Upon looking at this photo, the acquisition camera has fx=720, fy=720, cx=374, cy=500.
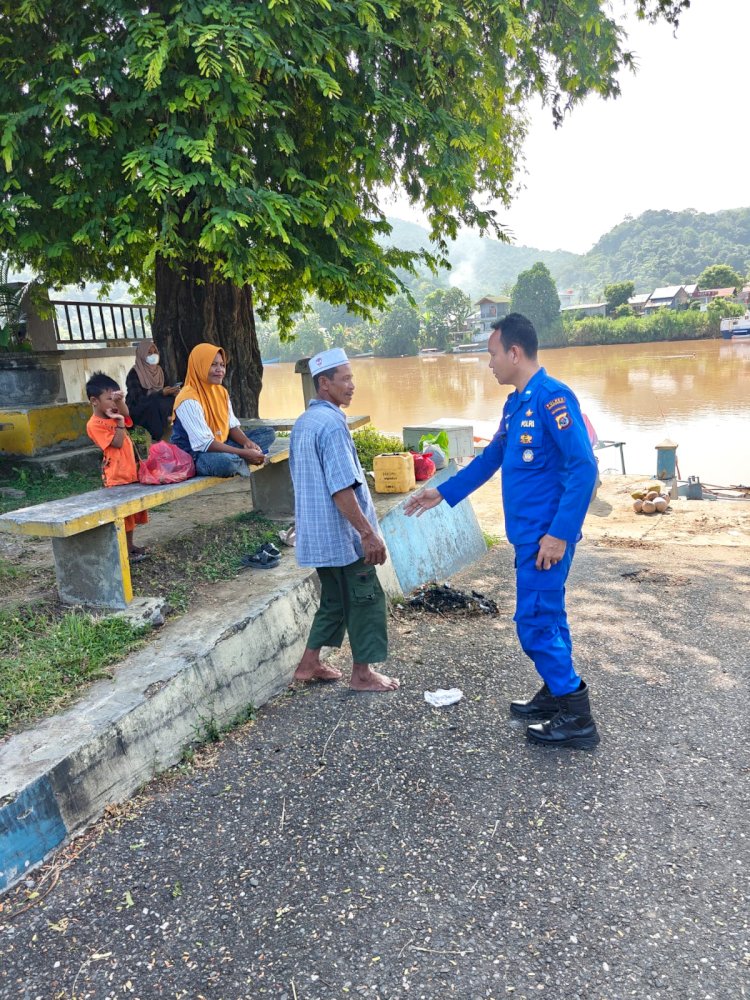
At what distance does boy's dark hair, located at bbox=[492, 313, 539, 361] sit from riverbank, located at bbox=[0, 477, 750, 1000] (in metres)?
1.70

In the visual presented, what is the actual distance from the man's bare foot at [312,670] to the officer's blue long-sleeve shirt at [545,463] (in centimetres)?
126

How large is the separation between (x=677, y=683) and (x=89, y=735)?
2.93 metres

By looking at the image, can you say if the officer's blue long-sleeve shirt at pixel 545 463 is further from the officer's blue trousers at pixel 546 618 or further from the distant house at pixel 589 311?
the distant house at pixel 589 311

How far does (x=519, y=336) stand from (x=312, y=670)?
6.37 ft

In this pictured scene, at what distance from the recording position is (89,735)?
8.77 ft

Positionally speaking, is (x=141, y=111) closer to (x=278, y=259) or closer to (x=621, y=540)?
(x=278, y=259)

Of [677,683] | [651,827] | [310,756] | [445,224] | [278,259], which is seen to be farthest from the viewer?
[445,224]

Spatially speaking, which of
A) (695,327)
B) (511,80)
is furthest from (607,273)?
(511,80)

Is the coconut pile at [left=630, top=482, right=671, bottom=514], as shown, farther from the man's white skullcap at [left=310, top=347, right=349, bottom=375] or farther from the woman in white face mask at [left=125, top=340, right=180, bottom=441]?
the man's white skullcap at [left=310, top=347, right=349, bottom=375]

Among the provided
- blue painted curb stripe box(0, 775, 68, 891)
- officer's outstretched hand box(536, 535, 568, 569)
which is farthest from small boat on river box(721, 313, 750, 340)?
blue painted curb stripe box(0, 775, 68, 891)

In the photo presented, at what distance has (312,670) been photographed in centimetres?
371

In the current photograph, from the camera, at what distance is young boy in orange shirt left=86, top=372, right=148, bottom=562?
4.09 m

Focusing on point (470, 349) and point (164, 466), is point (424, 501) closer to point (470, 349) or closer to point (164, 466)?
point (164, 466)

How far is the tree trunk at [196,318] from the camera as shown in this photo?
7.25 m
